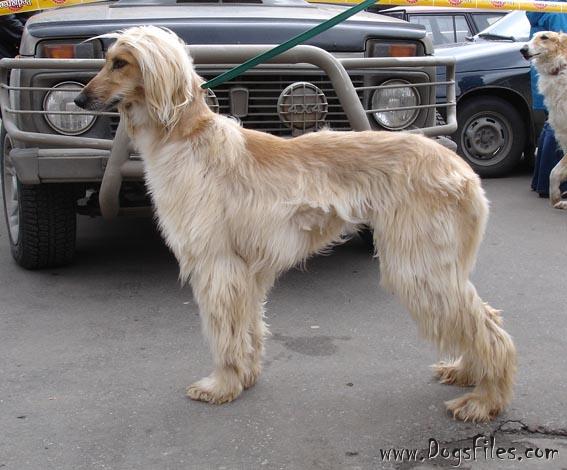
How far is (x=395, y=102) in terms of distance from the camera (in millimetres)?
5348

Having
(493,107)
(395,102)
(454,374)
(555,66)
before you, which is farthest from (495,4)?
(454,374)

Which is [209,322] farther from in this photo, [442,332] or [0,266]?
[0,266]

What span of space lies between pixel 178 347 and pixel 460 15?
306 inches

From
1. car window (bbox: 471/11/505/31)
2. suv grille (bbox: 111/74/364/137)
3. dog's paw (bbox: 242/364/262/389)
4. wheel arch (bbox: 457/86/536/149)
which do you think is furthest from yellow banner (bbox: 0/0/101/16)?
dog's paw (bbox: 242/364/262/389)

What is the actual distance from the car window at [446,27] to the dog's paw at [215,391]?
7.81m

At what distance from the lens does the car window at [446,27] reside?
34.4 feet

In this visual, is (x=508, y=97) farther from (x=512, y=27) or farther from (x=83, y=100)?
(x=83, y=100)

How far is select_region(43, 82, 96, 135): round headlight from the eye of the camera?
4.89 metres

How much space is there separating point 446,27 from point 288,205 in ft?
26.0

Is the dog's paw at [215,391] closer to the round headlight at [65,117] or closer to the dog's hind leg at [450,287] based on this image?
the dog's hind leg at [450,287]

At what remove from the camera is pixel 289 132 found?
512 centimetres

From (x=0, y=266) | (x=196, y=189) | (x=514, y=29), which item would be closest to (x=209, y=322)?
(x=196, y=189)

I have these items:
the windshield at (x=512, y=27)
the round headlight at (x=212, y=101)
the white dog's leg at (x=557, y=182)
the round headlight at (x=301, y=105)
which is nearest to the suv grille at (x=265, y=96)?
the round headlight at (x=301, y=105)

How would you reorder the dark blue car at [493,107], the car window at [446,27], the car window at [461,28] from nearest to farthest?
the dark blue car at [493,107]
the car window at [446,27]
the car window at [461,28]
